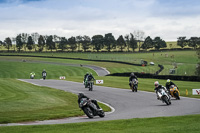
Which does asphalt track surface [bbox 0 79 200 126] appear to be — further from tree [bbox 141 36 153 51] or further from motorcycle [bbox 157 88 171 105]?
tree [bbox 141 36 153 51]

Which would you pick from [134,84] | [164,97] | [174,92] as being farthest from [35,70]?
[164,97]

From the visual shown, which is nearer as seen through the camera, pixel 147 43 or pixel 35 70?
pixel 35 70

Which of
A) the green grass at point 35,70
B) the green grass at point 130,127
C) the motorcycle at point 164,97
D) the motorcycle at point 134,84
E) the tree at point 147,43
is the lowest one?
the green grass at point 35,70

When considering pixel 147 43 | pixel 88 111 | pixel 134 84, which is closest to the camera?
pixel 88 111

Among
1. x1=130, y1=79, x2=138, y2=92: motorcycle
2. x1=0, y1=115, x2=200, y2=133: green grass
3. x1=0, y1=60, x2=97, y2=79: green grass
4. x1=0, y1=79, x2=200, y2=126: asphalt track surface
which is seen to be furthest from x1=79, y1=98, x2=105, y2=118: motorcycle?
x1=0, y1=60, x2=97, y2=79: green grass

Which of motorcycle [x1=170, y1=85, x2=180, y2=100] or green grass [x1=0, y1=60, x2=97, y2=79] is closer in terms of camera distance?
motorcycle [x1=170, y1=85, x2=180, y2=100]

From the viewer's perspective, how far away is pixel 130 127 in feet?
41.5

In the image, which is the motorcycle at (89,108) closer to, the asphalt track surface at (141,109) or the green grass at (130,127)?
the asphalt track surface at (141,109)

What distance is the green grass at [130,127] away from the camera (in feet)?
38.4

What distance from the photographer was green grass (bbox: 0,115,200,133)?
1171 centimetres

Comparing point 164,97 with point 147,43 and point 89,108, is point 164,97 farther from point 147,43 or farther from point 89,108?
point 147,43

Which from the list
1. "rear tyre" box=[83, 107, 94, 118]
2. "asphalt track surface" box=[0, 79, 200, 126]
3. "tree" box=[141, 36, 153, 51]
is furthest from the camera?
"tree" box=[141, 36, 153, 51]

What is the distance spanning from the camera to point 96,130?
12203 mm

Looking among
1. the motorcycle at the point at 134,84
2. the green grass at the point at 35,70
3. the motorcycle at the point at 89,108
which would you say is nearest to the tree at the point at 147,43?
the green grass at the point at 35,70
